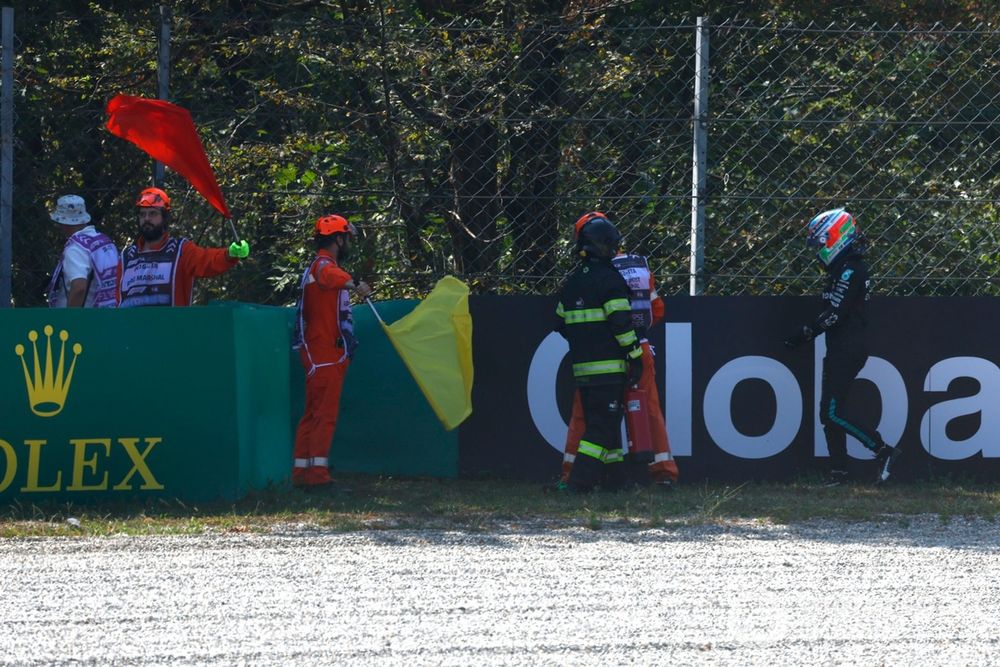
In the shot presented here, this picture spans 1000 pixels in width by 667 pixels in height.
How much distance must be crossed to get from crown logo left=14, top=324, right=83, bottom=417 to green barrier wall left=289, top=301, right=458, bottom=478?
6.21ft

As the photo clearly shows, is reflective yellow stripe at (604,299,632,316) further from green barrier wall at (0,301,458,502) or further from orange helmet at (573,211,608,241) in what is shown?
green barrier wall at (0,301,458,502)

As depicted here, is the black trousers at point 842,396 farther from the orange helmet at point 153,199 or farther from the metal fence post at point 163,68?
the metal fence post at point 163,68

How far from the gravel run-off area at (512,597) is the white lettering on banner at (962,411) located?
1.90 meters

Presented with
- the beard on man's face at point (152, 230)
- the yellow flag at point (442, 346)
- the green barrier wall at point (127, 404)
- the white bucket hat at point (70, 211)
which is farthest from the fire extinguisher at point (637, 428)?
the white bucket hat at point (70, 211)

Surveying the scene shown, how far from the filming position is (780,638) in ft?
18.0

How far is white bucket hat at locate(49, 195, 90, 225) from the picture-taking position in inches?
356

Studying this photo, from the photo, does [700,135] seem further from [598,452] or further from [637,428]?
[598,452]

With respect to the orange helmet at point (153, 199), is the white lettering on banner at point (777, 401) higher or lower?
lower

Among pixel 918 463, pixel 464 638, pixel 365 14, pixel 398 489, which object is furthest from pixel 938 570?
pixel 365 14

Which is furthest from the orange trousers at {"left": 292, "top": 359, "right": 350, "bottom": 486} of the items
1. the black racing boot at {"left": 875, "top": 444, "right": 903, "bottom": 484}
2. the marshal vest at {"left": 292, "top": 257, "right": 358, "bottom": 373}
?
the black racing boot at {"left": 875, "top": 444, "right": 903, "bottom": 484}

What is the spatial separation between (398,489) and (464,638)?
398cm

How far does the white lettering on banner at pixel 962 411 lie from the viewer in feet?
32.3

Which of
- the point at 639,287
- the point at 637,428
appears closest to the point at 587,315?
the point at 639,287

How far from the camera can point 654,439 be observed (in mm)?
9516
